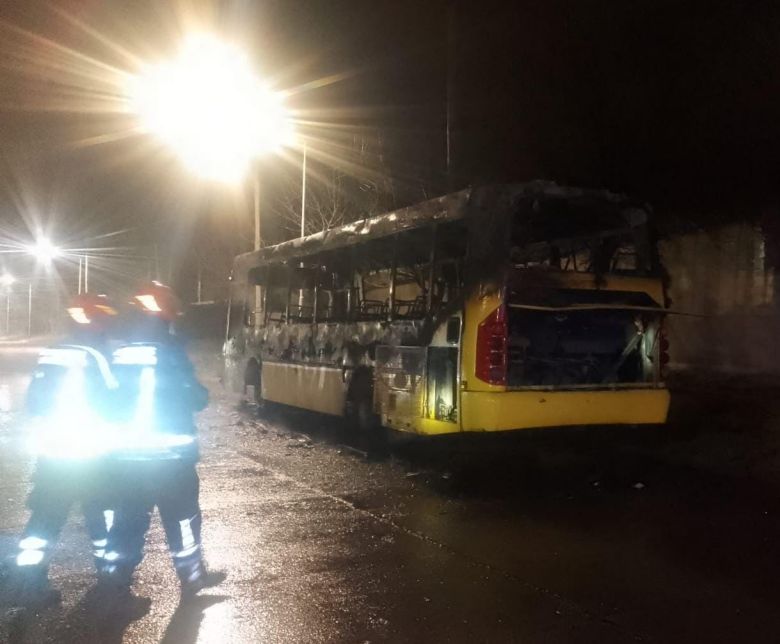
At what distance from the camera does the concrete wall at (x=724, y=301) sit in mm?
12555

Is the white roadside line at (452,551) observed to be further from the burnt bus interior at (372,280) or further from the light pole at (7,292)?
the light pole at (7,292)

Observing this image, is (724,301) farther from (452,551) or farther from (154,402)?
(154,402)

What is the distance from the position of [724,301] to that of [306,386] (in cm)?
756

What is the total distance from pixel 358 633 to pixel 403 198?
15.9m

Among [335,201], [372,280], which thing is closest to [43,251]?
[335,201]

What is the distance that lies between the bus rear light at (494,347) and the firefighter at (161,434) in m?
3.30

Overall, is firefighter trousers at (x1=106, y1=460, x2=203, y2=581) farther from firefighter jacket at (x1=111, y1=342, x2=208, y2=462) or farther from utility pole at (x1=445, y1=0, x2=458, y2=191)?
utility pole at (x1=445, y1=0, x2=458, y2=191)

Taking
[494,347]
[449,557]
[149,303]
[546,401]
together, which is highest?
[149,303]

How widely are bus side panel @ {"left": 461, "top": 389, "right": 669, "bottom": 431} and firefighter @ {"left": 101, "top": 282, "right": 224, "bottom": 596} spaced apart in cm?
323

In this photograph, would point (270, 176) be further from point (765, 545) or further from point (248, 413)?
point (765, 545)

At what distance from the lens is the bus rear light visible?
25.9ft

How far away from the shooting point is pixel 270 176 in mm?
25469

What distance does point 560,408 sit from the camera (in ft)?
26.8

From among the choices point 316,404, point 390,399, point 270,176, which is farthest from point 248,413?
point 270,176
